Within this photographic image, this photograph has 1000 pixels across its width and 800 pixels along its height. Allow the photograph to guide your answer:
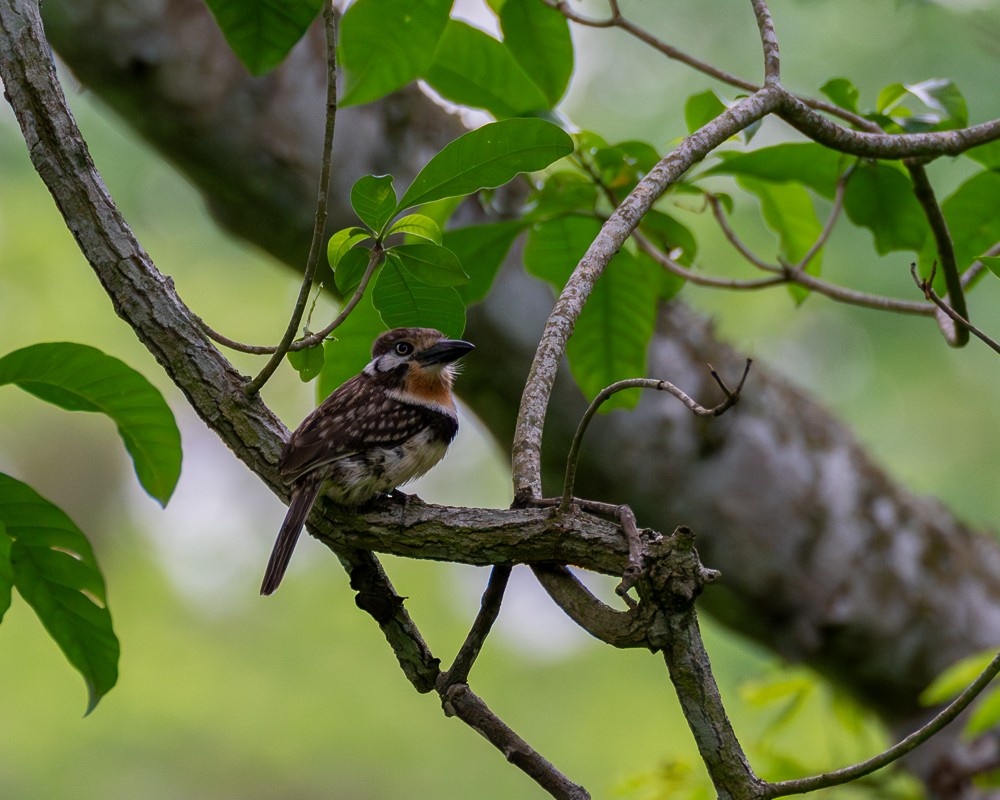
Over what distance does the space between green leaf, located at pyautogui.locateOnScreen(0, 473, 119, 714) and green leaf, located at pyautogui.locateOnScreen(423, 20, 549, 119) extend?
139 centimetres

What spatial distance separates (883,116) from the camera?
2570 mm

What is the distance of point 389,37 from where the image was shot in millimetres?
2350

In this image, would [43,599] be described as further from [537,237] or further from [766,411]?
[766,411]

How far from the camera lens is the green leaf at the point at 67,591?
2.04 m

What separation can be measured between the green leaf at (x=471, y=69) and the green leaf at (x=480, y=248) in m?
0.28

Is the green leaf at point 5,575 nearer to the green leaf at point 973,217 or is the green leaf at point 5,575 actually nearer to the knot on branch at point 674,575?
the knot on branch at point 674,575

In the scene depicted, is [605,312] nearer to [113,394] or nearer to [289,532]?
[289,532]

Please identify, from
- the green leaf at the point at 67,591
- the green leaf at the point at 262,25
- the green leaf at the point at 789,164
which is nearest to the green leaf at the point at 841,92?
the green leaf at the point at 789,164

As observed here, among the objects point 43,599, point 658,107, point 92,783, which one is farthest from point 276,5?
point 92,783

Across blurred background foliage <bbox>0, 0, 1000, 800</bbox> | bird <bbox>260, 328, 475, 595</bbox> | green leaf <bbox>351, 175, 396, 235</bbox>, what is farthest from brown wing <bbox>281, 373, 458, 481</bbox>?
blurred background foliage <bbox>0, 0, 1000, 800</bbox>

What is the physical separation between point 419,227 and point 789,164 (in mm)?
1161

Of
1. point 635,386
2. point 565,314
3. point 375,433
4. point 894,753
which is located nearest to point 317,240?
point 565,314

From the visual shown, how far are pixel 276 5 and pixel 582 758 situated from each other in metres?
7.66

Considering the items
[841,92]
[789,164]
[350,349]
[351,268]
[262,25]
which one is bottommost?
[351,268]
